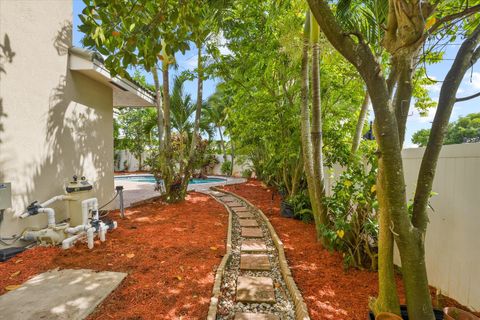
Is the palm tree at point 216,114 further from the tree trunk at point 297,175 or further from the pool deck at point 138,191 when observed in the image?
the tree trunk at point 297,175

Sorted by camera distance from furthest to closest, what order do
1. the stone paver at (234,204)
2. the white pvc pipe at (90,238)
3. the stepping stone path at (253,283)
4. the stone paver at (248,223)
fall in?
1. the stone paver at (234,204)
2. the stone paver at (248,223)
3. the white pvc pipe at (90,238)
4. the stepping stone path at (253,283)

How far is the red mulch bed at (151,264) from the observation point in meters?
2.63

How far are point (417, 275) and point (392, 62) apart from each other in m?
1.77

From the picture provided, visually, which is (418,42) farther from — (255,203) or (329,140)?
(255,203)

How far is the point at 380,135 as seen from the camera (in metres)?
1.94

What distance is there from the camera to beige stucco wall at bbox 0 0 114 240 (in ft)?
12.8

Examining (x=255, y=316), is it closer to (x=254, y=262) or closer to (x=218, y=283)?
(x=218, y=283)

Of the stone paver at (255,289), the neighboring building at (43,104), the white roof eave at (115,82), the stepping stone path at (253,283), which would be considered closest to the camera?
the stepping stone path at (253,283)

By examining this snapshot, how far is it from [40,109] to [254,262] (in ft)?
15.1

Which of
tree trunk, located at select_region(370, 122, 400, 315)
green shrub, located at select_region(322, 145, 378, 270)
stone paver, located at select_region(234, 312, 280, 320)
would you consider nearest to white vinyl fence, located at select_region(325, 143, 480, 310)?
green shrub, located at select_region(322, 145, 378, 270)

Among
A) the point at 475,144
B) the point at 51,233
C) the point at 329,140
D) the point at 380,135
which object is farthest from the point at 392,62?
the point at 51,233

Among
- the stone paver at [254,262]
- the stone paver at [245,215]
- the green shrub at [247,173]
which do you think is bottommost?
the stone paver at [254,262]

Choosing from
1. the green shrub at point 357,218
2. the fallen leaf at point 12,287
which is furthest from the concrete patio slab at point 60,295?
the green shrub at point 357,218

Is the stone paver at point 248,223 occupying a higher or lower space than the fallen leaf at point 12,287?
lower
